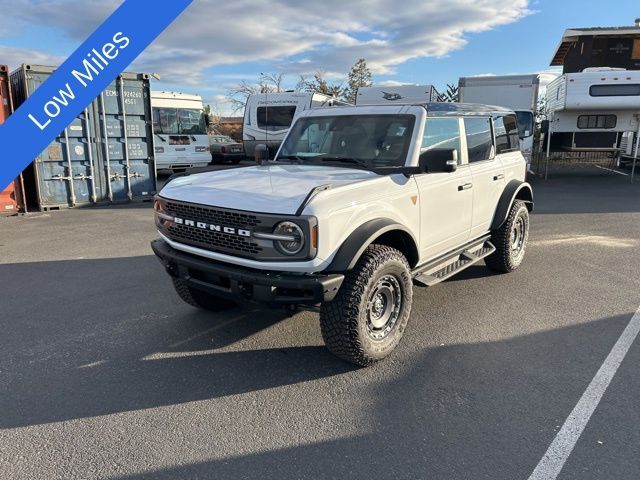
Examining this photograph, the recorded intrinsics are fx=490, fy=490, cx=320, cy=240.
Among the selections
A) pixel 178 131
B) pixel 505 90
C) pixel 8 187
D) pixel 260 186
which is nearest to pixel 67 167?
pixel 8 187

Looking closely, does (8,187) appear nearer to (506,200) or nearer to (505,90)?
(506,200)

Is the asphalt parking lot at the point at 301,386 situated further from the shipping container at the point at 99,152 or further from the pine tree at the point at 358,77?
the pine tree at the point at 358,77

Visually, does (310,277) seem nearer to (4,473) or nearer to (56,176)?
(4,473)

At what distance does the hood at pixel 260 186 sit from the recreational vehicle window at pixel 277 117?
44.7ft

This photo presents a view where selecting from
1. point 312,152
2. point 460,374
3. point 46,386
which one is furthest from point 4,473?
point 312,152

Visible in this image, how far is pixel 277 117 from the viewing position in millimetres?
17938

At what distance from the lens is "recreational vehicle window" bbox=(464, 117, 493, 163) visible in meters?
5.00

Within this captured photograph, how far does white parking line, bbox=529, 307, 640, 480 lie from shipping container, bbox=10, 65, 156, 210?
35.1ft

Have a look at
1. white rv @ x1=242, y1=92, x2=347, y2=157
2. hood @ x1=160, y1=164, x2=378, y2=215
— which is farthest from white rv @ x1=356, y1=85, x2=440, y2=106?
hood @ x1=160, y1=164, x2=378, y2=215

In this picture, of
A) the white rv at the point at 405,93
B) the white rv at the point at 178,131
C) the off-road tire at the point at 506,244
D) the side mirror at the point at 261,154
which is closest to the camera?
the side mirror at the point at 261,154

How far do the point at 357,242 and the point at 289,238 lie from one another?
48cm

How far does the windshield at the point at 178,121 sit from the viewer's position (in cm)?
1686

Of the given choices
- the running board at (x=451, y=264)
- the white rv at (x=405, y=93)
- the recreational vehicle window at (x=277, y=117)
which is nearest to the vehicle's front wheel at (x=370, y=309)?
the running board at (x=451, y=264)

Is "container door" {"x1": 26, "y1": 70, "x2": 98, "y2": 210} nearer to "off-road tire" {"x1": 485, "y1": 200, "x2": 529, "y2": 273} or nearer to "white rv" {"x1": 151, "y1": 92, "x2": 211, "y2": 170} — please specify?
"white rv" {"x1": 151, "y1": 92, "x2": 211, "y2": 170}
